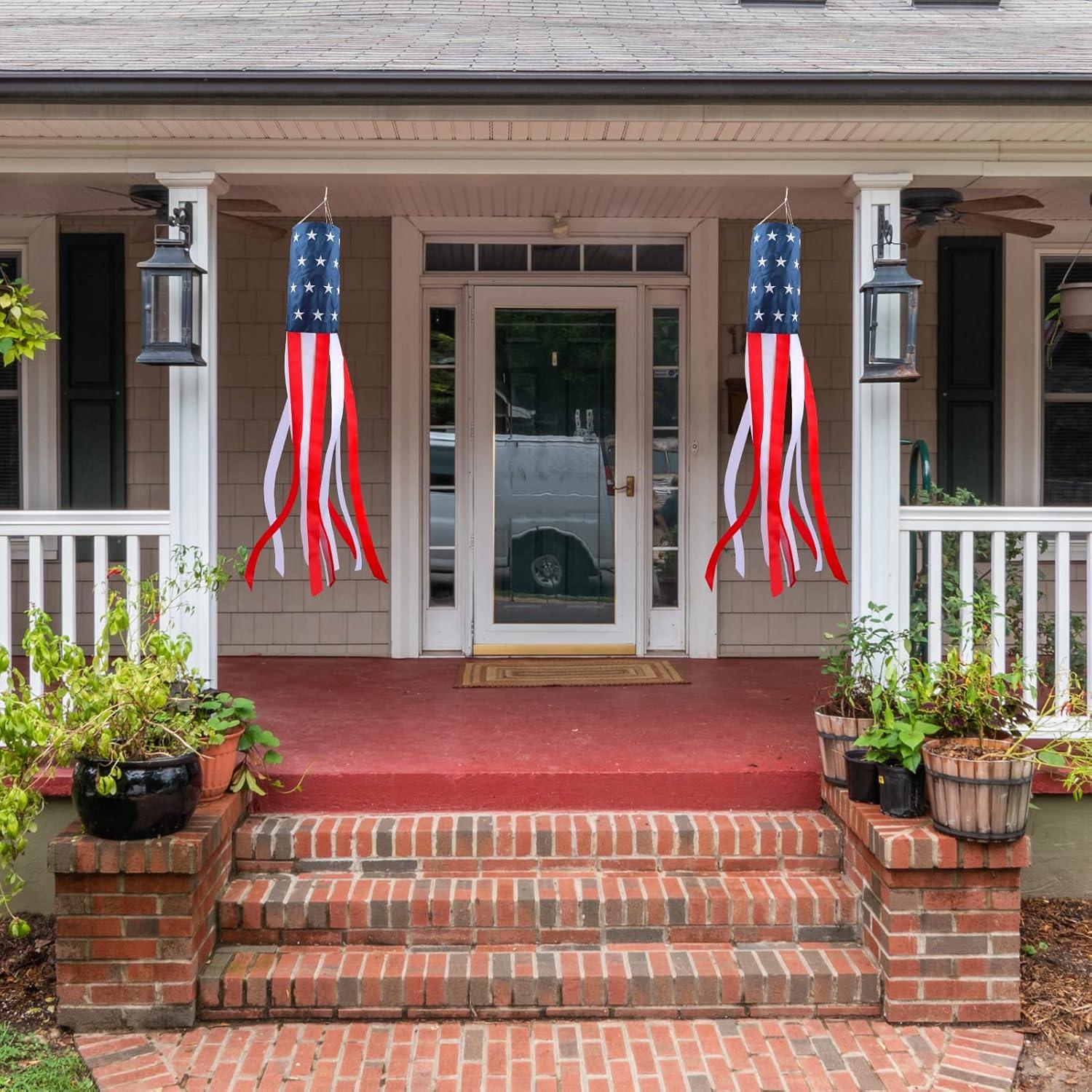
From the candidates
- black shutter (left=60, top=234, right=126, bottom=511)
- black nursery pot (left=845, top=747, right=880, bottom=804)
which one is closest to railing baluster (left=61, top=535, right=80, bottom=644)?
black shutter (left=60, top=234, right=126, bottom=511)

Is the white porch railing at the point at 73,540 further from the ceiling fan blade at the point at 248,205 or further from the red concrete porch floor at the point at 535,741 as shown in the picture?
the ceiling fan blade at the point at 248,205

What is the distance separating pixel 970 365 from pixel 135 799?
15.0 feet

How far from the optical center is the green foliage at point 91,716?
2830 mm

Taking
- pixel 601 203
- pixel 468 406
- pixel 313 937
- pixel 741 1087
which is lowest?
pixel 741 1087

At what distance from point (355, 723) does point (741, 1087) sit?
6.81ft

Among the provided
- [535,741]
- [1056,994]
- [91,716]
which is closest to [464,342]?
[535,741]

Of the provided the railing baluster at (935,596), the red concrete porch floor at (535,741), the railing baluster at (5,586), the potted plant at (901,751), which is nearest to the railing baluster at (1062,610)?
the railing baluster at (935,596)

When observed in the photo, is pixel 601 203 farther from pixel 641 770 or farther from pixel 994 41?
pixel 641 770

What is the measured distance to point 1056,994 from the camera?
3137 millimetres

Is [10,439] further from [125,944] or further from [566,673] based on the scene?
[125,944]

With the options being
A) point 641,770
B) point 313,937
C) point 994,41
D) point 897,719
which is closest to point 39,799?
point 313,937

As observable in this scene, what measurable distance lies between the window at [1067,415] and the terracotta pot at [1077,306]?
0.77 meters

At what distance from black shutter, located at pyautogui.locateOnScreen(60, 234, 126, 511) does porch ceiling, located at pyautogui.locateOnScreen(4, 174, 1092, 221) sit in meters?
0.24

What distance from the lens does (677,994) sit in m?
2.99
